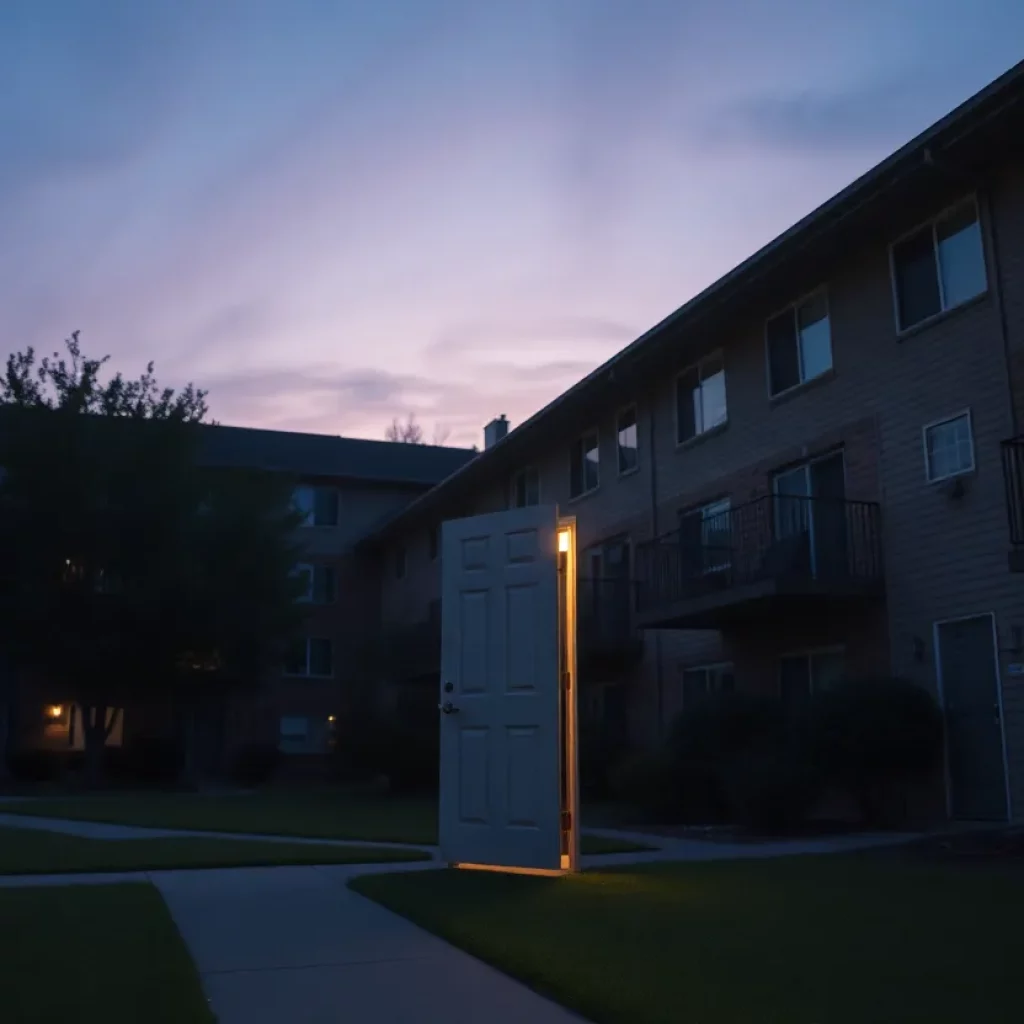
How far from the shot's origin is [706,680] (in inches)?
755

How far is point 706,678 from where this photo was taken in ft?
62.9

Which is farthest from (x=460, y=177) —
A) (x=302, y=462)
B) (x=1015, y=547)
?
(x=302, y=462)

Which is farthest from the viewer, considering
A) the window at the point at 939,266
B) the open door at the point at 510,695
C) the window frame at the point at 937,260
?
the window at the point at 939,266

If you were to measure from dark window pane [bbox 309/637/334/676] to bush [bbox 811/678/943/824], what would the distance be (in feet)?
76.3

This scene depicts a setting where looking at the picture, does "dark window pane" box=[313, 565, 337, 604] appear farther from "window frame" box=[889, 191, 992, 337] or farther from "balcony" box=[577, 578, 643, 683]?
"window frame" box=[889, 191, 992, 337]

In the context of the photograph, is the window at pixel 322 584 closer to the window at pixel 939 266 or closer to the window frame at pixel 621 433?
the window frame at pixel 621 433

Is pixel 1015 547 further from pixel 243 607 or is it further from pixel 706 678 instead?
pixel 243 607

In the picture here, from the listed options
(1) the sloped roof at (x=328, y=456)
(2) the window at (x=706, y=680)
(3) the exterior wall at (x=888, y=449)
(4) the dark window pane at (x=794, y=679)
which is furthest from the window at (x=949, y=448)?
(1) the sloped roof at (x=328, y=456)

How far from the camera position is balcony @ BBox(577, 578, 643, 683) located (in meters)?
20.9

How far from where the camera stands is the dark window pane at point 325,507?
3619 cm

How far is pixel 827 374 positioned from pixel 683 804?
18.9ft

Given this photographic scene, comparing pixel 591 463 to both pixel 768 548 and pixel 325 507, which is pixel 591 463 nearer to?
pixel 768 548

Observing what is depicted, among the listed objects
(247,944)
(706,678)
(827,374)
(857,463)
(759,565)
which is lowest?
(247,944)

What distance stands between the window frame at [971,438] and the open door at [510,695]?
6464 mm
